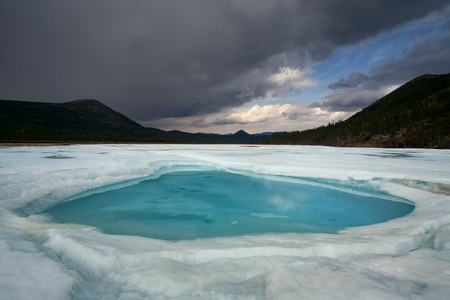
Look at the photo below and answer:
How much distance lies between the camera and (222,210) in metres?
6.96

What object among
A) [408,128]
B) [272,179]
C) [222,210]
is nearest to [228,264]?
[222,210]

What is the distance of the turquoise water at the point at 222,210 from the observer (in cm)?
527

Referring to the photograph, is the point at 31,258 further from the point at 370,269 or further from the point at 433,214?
the point at 433,214

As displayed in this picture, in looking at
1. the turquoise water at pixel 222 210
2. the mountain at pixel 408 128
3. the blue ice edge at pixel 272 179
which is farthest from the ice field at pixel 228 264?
the mountain at pixel 408 128

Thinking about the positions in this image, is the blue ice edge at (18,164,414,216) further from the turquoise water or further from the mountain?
the mountain

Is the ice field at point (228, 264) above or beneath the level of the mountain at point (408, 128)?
beneath

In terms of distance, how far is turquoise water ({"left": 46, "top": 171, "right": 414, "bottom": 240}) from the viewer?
17.3 feet

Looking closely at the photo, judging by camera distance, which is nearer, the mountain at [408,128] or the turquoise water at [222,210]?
the turquoise water at [222,210]

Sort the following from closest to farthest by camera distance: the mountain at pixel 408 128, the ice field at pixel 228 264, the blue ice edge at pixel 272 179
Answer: the ice field at pixel 228 264
the blue ice edge at pixel 272 179
the mountain at pixel 408 128

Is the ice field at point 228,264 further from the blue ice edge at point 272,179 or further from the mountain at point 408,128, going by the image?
the mountain at point 408,128

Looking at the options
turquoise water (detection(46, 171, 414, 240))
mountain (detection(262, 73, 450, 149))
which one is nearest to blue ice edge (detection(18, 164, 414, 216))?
turquoise water (detection(46, 171, 414, 240))

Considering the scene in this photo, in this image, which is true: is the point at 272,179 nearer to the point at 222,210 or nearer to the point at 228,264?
the point at 222,210

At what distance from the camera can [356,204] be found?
733cm

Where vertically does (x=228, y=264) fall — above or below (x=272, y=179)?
above
